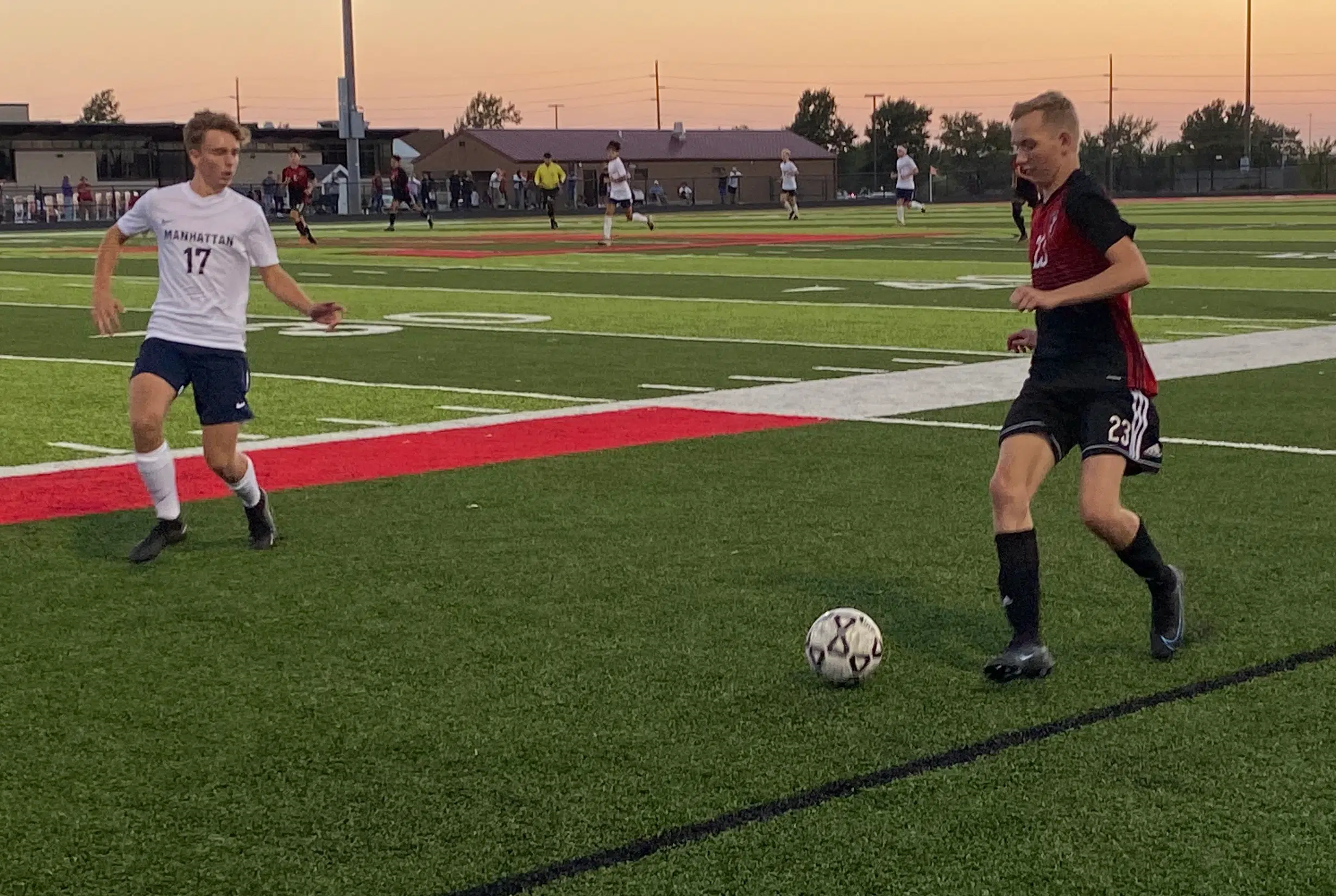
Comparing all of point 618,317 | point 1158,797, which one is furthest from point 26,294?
point 1158,797

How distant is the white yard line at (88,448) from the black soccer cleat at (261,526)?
9.42 ft

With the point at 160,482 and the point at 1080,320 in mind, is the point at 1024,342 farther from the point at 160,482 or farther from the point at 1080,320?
the point at 160,482

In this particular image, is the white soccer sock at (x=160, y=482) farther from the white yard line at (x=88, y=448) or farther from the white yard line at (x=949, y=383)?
the white yard line at (x=949, y=383)

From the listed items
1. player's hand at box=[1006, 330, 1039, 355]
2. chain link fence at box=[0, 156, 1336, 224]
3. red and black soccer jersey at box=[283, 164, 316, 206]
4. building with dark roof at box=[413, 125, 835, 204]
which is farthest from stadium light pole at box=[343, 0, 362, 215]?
player's hand at box=[1006, 330, 1039, 355]

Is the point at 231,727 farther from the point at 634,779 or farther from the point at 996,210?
the point at 996,210

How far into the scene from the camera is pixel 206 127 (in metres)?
7.57

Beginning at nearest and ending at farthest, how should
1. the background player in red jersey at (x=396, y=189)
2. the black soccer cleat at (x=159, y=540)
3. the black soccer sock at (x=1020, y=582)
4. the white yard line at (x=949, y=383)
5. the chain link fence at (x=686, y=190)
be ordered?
the black soccer sock at (x=1020, y=582)
the black soccer cleat at (x=159, y=540)
the white yard line at (x=949, y=383)
the background player in red jersey at (x=396, y=189)
the chain link fence at (x=686, y=190)

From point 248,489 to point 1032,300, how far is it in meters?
3.51

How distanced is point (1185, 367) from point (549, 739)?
9.39 metres

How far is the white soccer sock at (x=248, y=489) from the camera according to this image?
7.63m

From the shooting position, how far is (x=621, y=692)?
216 inches

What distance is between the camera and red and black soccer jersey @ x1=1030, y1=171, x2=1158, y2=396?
18.7ft

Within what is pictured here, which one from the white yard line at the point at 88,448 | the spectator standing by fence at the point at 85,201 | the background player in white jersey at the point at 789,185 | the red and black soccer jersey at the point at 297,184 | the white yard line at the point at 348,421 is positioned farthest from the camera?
the spectator standing by fence at the point at 85,201

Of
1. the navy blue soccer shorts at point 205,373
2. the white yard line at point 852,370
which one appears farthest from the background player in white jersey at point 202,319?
the white yard line at point 852,370
